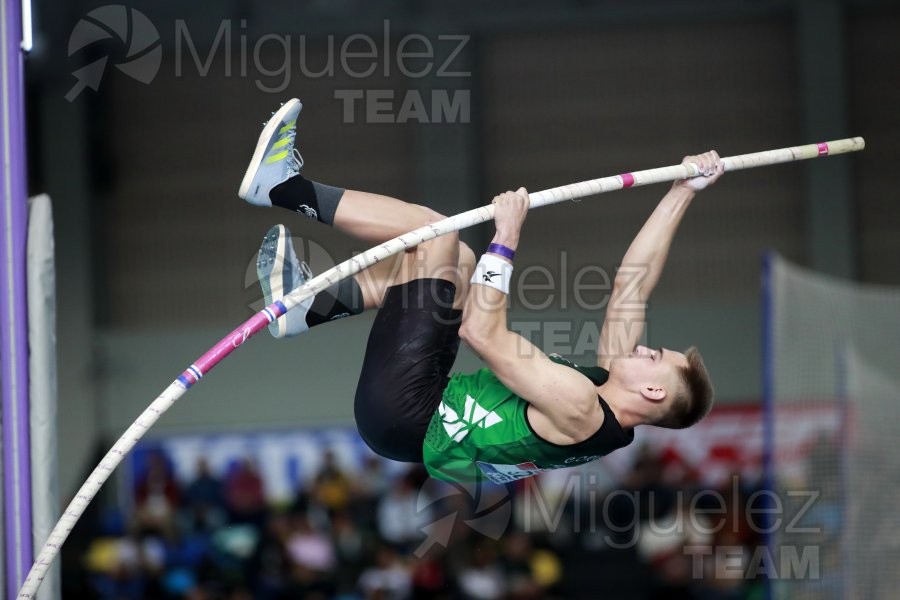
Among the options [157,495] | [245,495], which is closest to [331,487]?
[245,495]

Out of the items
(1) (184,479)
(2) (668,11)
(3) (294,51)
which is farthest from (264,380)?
(2) (668,11)

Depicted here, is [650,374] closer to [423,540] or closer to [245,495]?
[423,540]

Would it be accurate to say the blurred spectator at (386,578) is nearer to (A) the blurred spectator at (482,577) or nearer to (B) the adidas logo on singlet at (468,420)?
(A) the blurred spectator at (482,577)

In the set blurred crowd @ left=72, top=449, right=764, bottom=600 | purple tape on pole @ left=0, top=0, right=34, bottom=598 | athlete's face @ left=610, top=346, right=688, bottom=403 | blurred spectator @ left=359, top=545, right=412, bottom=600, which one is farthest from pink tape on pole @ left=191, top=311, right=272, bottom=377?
blurred spectator @ left=359, top=545, right=412, bottom=600

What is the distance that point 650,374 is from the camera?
351 centimetres

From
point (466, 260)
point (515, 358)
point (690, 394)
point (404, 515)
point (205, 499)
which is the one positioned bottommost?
point (404, 515)

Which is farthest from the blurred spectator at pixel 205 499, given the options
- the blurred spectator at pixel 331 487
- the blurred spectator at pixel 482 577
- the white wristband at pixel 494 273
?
the white wristband at pixel 494 273

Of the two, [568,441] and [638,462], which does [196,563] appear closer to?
[638,462]

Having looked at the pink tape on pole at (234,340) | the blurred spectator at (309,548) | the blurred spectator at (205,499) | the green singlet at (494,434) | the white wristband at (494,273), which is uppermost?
the white wristband at (494,273)

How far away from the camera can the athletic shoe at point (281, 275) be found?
3.71 meters

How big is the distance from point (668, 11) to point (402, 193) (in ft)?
8.32

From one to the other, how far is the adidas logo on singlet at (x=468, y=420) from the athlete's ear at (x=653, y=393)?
44cm

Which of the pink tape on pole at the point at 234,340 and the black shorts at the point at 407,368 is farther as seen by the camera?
the black shorts at the point at 407,368

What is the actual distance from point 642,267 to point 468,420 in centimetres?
79
